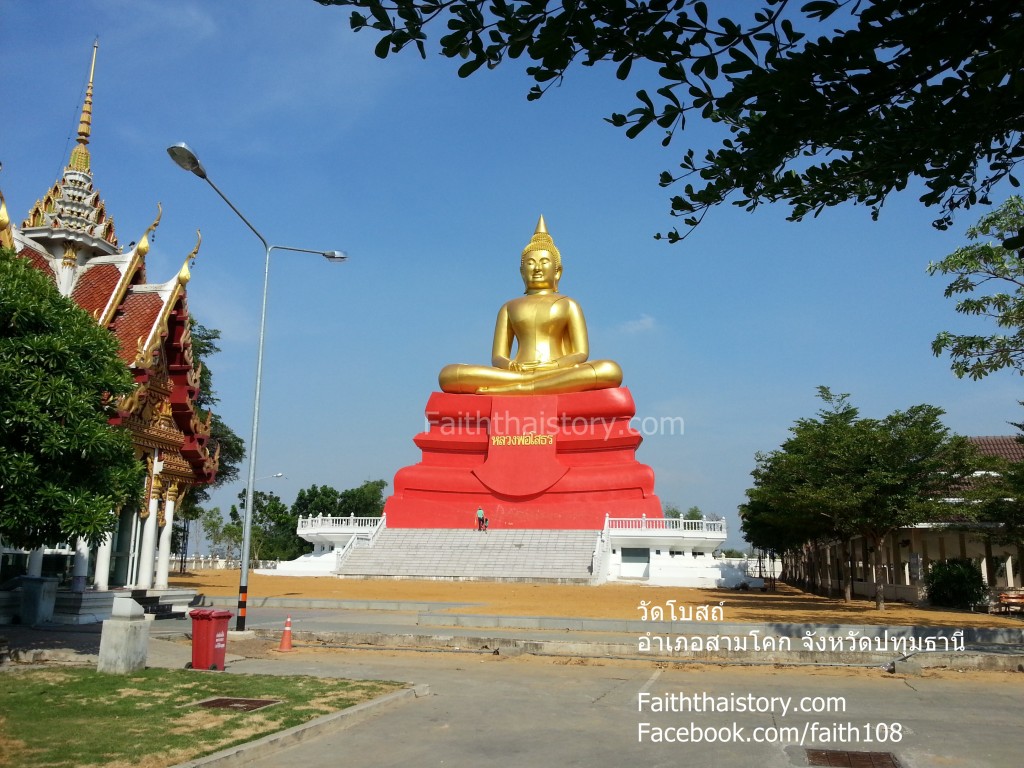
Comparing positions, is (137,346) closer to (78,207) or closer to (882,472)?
(78,207)

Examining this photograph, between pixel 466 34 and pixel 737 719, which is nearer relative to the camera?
pixel 466 34

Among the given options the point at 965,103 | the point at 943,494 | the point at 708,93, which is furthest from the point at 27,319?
the point at 943,494

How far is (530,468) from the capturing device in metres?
36.3

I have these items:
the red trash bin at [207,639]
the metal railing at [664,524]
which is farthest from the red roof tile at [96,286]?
the metal railing at [664,524]

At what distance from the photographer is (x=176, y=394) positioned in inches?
746

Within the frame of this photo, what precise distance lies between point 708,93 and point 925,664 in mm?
10139

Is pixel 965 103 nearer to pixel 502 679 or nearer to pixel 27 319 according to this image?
pixel 502 679

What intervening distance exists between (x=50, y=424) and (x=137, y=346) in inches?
313

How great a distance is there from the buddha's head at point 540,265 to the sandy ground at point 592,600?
17372 millimetres

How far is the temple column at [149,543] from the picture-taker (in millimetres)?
17406

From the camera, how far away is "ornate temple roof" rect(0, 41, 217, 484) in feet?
57.8

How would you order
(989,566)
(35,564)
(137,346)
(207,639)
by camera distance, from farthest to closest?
(989,566) → (137,346) → (35,564) → (207,639)

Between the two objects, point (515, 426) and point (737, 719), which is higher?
point (515, 426)

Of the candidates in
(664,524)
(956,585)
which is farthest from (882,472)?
(664,524)
